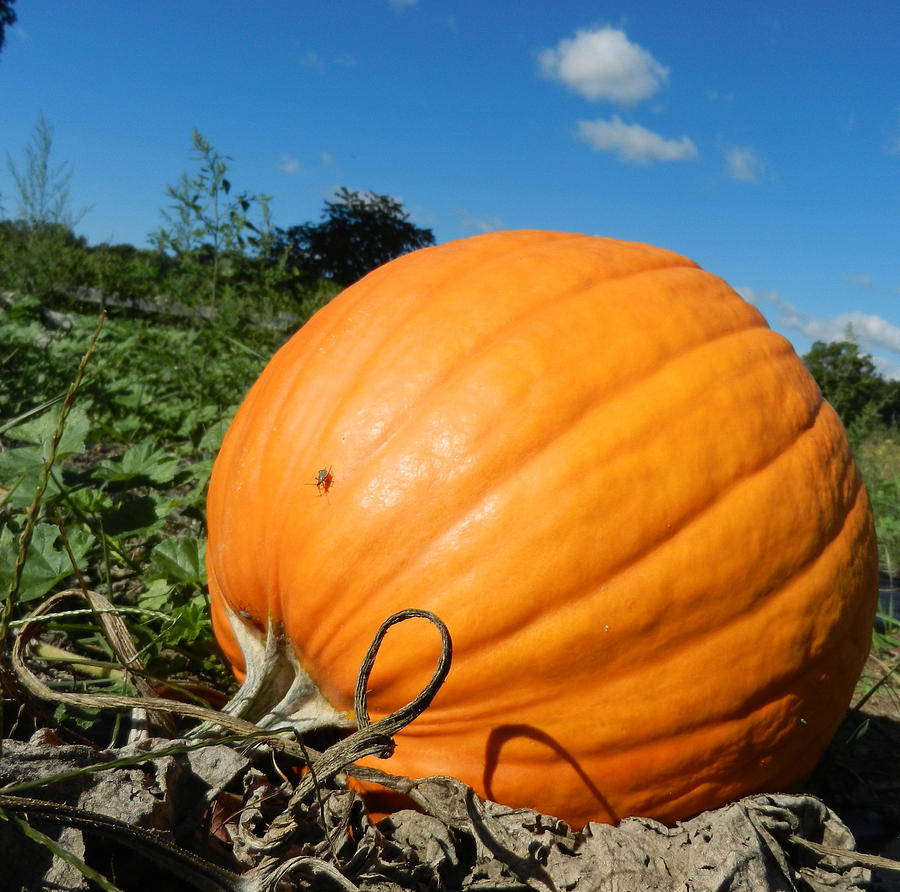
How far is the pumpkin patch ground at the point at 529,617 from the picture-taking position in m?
1.30

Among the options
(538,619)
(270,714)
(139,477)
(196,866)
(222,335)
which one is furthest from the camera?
(222,335)

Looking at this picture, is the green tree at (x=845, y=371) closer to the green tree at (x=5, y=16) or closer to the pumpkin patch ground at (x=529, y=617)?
Answer: the pumpkin patch ground at (x=529, y=617)

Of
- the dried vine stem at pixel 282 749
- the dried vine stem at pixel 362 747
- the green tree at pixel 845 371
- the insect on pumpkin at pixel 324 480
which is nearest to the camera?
the dried vine stem at pixel 282 749

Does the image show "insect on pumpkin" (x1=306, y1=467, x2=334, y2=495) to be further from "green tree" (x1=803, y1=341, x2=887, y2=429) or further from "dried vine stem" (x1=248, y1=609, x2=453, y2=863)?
"green tree" (x1=803, y1=341, x2=887, y2=429)

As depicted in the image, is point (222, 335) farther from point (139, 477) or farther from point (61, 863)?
point (61, 863)

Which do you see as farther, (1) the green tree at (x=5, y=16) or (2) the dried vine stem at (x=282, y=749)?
(1) the green tree at (x=5, y=16)

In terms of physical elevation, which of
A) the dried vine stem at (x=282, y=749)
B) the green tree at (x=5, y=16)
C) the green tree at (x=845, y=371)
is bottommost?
the dried vine stem at (x=282, y=749)

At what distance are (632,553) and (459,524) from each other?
0.30 m

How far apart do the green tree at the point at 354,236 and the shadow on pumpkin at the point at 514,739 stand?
134 ft

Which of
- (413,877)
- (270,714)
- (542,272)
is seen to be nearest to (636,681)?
(413,877)

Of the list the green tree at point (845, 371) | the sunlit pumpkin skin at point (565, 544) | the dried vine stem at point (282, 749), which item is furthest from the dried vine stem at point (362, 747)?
the green tree at point (845, 371)

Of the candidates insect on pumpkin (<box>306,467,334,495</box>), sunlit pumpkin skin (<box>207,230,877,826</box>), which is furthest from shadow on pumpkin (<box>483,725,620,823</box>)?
insect on pumpkin (<box>306,467,334,495</box>)

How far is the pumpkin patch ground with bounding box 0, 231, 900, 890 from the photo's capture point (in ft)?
4.25

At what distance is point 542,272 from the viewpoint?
166cm
